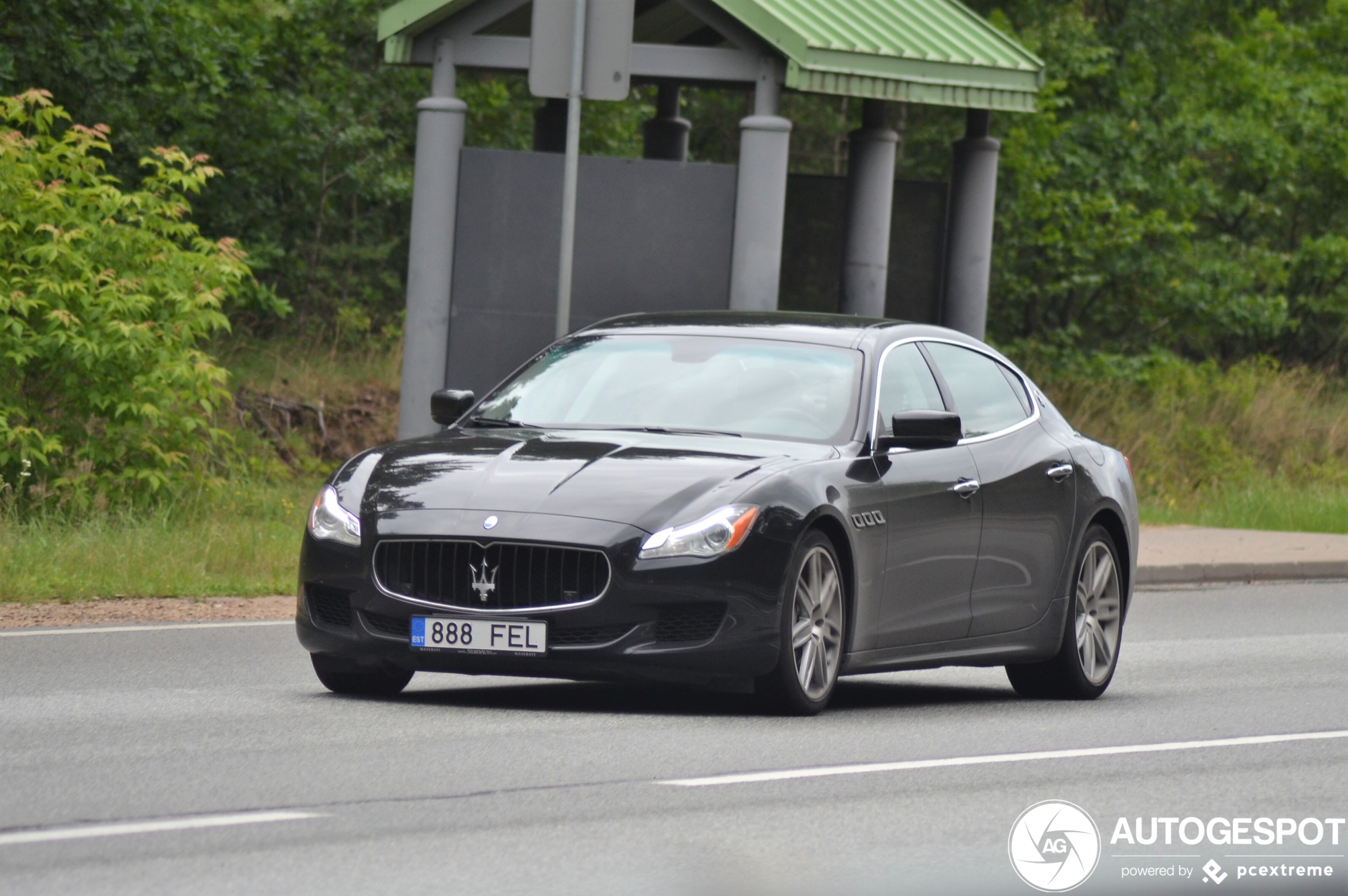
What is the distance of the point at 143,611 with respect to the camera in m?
13.0

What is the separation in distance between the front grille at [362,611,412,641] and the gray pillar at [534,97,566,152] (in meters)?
12.3

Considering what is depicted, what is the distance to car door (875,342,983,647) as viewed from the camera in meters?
9.56

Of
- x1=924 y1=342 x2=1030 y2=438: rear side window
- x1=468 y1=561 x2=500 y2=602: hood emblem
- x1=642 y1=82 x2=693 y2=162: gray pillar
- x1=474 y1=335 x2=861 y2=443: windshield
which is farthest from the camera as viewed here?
x1=642 y1=82 x2=693 y2=162: gray pillar

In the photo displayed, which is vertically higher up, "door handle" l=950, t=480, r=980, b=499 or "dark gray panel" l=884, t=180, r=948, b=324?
"dark gray panel" l=884, t=180, r=948, b=324

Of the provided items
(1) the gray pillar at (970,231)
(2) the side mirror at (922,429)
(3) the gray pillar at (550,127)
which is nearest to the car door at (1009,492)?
(2) the side mirror at (922,429)

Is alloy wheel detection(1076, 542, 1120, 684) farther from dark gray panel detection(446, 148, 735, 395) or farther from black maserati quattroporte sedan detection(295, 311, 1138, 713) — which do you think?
dark gray panel detection(446, 148, 735, 395)

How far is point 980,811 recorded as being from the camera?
7.14 metres

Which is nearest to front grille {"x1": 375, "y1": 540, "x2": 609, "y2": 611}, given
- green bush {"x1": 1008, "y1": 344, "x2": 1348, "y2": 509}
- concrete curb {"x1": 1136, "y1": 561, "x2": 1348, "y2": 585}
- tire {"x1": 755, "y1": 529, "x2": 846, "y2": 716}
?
tire {"x1": 755, "y1": 529, "x2": 846, "y2": 716}

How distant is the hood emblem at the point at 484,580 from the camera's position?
8.65 meters

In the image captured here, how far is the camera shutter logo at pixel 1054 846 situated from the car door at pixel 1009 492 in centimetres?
294

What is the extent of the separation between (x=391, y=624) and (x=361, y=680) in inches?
30.5

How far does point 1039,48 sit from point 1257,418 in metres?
6.36

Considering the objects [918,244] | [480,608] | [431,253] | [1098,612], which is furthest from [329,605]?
[918,244]

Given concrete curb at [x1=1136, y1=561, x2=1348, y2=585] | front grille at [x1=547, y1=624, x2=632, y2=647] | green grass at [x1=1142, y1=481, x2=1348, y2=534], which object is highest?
front grille at [x1=547, y1=624, x2=632, y2=647]
